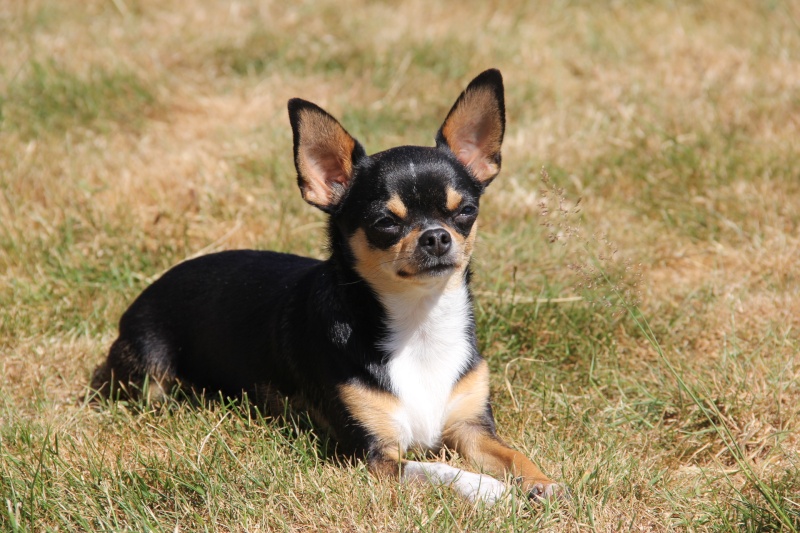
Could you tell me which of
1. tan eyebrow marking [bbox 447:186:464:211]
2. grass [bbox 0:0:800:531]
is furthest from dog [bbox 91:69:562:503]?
grass [bbox 0:0:800:531]

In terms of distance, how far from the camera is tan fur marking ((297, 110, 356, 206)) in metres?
3.65

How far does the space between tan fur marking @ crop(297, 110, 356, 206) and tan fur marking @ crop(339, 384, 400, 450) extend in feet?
2.52

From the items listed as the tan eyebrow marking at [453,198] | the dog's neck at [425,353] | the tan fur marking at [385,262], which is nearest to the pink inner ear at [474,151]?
the tan eyebrow marking at [453,198]

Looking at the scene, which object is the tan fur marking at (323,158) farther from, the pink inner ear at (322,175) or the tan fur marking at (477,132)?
the tan fur marking at (477,132)

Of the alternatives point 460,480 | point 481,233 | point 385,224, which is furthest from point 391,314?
point 481,233

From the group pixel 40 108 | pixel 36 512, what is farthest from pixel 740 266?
pixel 40 108

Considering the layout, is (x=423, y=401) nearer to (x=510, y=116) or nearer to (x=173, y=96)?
(x=510, y=116)

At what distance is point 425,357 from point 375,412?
320 millimetres

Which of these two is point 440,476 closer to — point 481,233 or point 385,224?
point 385,224

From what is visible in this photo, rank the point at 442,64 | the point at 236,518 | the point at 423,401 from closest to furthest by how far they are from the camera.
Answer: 1. the point at 236,518
2. the point at 423,401
3. the point at 442,64

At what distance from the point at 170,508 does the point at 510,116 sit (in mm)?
4252

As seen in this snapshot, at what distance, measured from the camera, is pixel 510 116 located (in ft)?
21.9

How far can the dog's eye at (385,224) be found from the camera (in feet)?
11.6

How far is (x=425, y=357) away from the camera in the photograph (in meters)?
3.70
